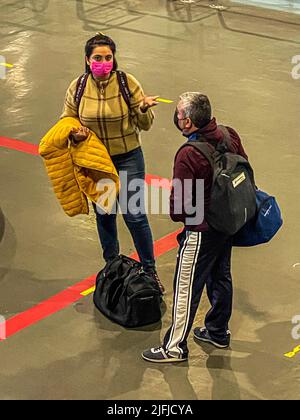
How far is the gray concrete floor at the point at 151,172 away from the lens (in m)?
6.18

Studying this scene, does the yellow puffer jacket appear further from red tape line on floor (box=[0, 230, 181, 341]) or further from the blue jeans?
red tape line on floor (box=[0, 230, 181, 341])

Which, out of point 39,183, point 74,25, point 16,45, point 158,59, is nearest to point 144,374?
point 39,183

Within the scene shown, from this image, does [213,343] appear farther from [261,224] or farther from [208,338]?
[261,224]

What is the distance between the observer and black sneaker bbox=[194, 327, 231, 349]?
256 inches

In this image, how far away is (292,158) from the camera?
30.7ft

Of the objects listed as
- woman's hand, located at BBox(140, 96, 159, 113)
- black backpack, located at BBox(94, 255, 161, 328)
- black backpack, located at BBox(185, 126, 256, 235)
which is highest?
woman's hand, located at BBox(140, 96, 159, 113)

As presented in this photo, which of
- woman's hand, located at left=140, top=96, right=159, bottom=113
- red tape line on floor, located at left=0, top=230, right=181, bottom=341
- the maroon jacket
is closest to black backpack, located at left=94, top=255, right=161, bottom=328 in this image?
red tape line on floor, located at left=0, top=230, right=181, bottom=341

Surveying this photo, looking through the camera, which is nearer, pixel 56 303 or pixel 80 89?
pixel 80 89

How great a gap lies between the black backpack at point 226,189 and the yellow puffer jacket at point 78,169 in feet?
3.12

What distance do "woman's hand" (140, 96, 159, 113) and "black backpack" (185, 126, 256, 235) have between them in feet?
2.35

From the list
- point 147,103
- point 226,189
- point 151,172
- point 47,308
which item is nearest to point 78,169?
point 147,103

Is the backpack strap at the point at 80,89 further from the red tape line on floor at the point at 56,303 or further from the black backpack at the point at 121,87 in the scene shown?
the red tape line on floor at the point at 56,303

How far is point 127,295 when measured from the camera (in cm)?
670

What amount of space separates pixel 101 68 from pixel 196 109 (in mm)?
996
